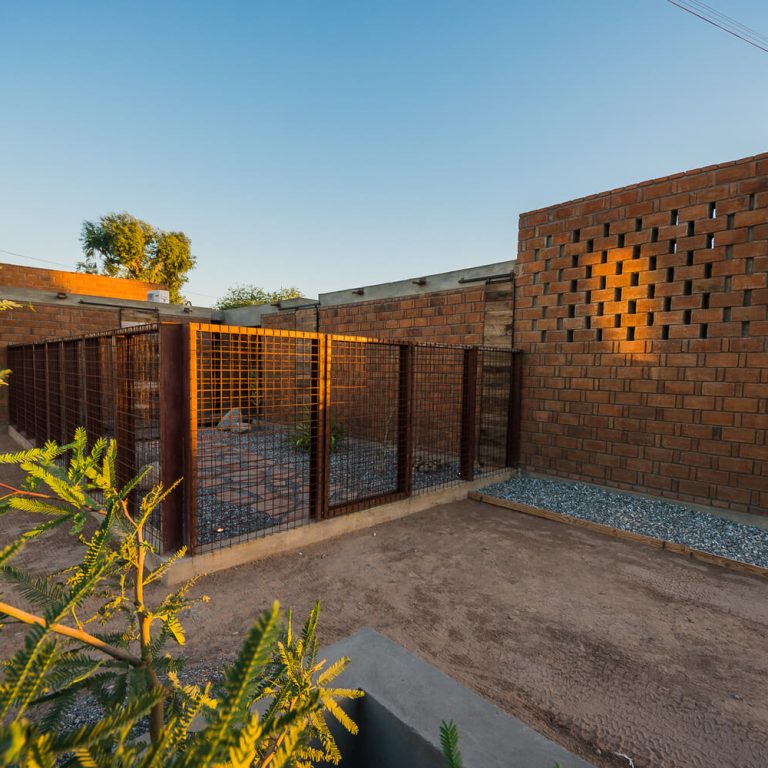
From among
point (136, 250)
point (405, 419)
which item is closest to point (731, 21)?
point (405, 419)

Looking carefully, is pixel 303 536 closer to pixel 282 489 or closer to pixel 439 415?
pixel 282 489

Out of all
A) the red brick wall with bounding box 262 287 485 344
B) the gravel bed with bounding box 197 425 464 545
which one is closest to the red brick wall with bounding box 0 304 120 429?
the gravel bed with bounding box 197 425 464 545

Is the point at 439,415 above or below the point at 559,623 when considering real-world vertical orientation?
above

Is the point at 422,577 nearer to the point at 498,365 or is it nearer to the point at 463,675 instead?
the point at 463,675

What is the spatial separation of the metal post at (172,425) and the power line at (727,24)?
919cm

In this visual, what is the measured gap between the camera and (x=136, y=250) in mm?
26000

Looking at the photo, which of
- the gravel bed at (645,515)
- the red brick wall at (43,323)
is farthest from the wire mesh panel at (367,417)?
the red brick wall at (43,323)

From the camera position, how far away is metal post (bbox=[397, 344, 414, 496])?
4461 millimetres

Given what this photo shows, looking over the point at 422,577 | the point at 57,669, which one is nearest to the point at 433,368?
the point at 422,577

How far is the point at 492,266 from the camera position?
650 centimetres

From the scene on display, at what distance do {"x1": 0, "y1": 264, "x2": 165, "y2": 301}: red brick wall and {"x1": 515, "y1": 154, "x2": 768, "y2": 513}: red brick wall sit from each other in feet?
38.5

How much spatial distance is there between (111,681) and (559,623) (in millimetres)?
2724

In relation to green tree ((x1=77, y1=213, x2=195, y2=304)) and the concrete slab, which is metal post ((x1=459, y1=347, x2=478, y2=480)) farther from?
green tree ((x1=77, y1=213, x2=195, y2=304))

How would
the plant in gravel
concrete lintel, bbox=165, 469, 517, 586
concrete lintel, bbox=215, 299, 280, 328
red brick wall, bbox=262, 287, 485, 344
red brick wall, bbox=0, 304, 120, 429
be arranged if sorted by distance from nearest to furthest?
the plant in gravel → concrete lintel, bbox=165, 469, 517, 586 → red brick wall, bbox=262, 287, 485, 344 → red brick wall, bbox=0, 304, 120, 429 → concrete lintel, bbox=215, 299, 280, 328
